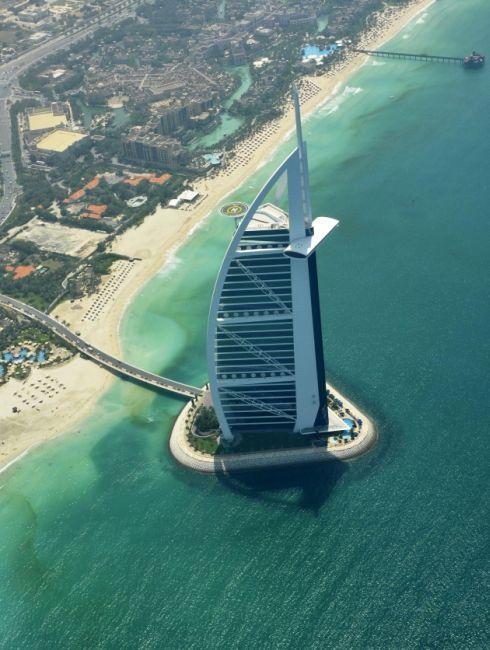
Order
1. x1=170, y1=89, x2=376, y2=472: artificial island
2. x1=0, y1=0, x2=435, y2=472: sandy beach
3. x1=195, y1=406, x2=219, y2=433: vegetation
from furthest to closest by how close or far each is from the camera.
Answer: x1=0, y1=0, x2=435, y2=472: sandy beach < x1=195, y1=406, x2=219, y2=433: vegetation < x1=170, y1=89, x2=376, y2=472: artificial island

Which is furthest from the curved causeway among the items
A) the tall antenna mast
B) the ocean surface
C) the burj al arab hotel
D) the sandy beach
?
the tall antenna mast

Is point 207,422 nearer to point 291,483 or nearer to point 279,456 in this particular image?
point 279,456

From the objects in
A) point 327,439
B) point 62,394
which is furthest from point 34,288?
point 327,439

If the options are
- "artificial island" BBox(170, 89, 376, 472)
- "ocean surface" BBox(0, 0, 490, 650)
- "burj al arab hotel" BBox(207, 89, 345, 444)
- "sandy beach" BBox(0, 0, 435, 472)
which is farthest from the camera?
"sandy beach" BBox(0, 0, 435, 472)

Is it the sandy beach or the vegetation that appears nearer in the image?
the vegetation

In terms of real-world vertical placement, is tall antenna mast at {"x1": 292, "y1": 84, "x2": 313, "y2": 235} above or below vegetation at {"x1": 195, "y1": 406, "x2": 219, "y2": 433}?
above

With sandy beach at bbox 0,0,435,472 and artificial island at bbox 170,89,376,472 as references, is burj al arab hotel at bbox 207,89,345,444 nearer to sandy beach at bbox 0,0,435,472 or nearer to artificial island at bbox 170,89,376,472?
artificial island at bbox 170,89,376,472
